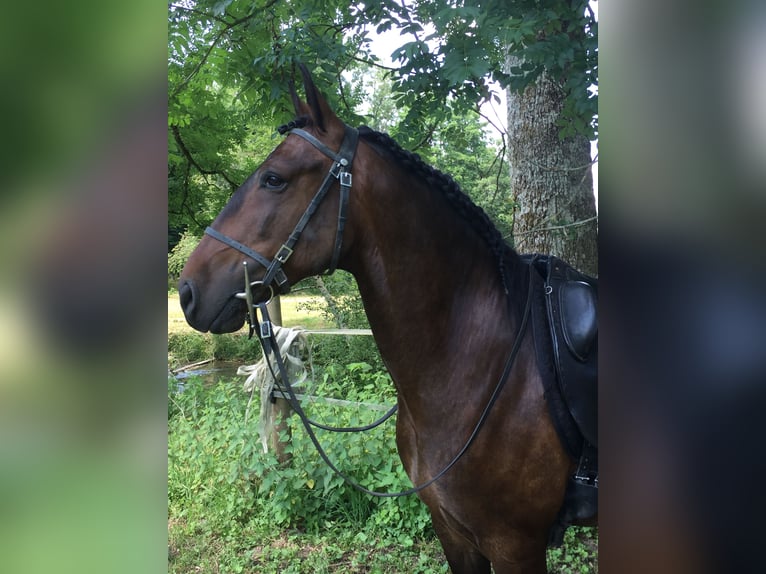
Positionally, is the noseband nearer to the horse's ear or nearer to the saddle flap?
the horse's ear

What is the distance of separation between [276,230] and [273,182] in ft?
0.51

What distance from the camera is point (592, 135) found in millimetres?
2459

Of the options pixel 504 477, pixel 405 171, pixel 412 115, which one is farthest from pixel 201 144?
pixel 504 477

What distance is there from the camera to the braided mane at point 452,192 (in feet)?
5.81

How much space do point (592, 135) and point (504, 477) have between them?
168cm

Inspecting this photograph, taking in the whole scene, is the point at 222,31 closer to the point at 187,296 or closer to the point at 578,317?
the point at 187,296

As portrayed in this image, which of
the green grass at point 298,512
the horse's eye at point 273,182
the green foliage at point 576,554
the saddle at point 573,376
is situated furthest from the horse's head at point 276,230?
the green foliage at point 576,554

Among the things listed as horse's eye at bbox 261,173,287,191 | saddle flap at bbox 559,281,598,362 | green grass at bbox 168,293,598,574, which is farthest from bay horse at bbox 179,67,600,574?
green grass at bbox 168,293,598,574

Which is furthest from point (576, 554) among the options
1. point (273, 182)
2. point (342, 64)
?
point (342, 64)

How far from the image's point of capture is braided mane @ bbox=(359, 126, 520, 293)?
1.77 meters

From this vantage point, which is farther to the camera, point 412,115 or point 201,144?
point 201,144
